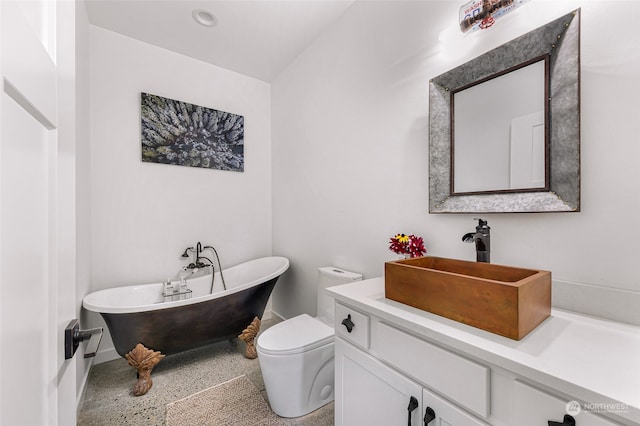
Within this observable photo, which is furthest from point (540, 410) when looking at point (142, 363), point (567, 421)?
point (142, 363)

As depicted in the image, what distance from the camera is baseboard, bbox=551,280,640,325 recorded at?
2.98 ft

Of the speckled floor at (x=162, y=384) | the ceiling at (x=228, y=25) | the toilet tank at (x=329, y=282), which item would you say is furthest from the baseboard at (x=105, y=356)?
the ceiling at (x=228, y=25)

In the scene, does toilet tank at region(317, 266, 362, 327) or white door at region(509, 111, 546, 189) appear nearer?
white door at region(509, 111, 546, 189)

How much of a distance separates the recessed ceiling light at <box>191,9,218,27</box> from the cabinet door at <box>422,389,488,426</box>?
9.01 ft

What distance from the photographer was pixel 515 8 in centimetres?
115

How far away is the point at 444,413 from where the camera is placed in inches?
32.6

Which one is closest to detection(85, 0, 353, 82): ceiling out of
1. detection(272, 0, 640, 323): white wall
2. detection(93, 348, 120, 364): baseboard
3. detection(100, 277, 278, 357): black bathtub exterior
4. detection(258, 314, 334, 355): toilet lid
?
detection(272, 0, 640, 323): white wall

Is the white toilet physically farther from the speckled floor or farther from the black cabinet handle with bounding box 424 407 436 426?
the black cabinet handle with bounding box 424 407 436 426

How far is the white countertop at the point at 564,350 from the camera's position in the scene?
57cm

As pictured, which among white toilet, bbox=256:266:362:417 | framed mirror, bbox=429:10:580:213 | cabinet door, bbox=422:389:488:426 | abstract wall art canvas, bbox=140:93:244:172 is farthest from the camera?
abstract wall art canvas, bbox=140:93:244:172

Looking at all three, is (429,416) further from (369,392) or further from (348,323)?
(348,323)

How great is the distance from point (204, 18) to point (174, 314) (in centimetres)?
228

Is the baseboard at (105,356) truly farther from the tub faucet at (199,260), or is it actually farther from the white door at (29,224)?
the white door at (29,224)

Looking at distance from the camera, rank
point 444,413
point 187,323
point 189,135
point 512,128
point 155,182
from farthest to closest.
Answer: point 189,135 → point 155,182 → point 187,323 → point 512,128 → point 444,413
